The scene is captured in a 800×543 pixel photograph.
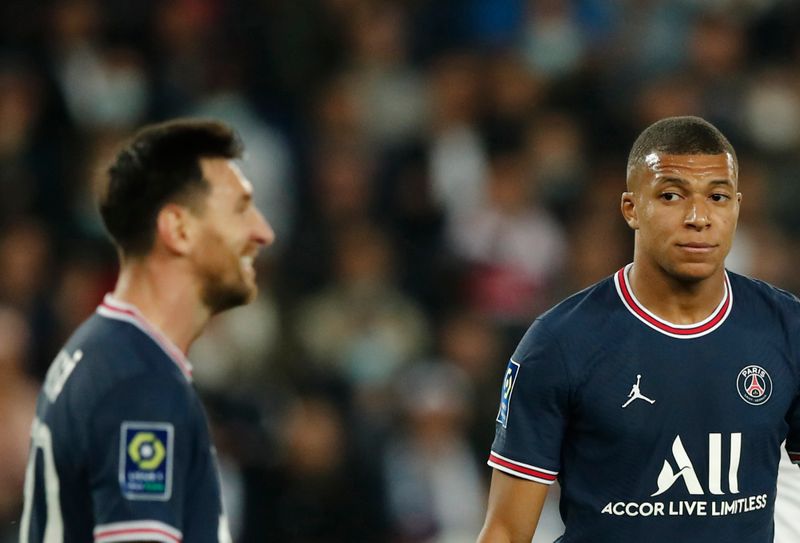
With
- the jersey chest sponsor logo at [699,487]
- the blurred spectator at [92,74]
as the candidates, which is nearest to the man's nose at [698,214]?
the jersey chest sponsor logo at [699,487]

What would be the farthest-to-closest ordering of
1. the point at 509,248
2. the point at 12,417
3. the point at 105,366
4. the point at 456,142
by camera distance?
the point at 456,142
the point at 509,248
the point at 12,417
the point at 105,366

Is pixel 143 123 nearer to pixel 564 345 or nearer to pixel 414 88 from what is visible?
pixel 414 88

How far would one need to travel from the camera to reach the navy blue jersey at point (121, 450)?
3.18 m

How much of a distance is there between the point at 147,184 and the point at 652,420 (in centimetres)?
160

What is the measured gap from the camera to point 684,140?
4.08 metres

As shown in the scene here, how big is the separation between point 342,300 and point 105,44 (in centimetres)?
255

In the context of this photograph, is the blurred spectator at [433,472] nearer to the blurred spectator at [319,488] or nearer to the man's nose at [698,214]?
the blurred spectator at [319,488]

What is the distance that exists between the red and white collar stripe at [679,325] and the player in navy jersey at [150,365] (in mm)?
1203

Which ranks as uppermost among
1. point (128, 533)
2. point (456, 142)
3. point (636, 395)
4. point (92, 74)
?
point (92, 74)

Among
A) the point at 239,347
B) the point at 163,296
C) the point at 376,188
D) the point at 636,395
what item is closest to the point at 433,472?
the point at 239,347

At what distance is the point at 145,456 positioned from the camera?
3.19 m

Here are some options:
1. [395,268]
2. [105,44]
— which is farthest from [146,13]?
[395,268]

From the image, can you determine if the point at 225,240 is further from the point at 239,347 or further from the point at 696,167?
the point at 239,347

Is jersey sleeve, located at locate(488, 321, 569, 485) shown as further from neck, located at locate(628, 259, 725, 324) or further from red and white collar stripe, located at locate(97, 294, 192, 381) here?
red and white collar stripe, located at locate(97, 294, 192, 381)
